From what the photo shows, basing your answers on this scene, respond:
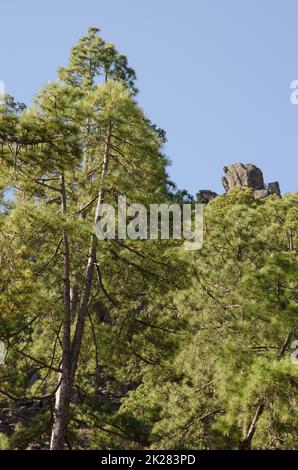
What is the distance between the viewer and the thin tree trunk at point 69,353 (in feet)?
34.0

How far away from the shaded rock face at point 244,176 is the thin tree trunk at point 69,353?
32560 millimetres

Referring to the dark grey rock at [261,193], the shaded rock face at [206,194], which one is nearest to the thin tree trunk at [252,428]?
the dark grey rock at [261,193]

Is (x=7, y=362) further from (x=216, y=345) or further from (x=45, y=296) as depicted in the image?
(x=216, y=345)

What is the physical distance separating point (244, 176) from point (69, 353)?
34.5m

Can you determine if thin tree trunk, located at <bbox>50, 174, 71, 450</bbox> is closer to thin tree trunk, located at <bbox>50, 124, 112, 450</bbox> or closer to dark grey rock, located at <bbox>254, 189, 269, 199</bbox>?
thin tree trunk, located at <bbox>50, 124, 112, 450</bbox>

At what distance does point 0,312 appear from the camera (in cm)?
948

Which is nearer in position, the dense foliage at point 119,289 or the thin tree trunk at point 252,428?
the thin tree trunk at point 252,428

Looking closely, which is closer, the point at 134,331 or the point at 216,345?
the point at 216,345

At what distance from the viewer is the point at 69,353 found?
36.0 feet

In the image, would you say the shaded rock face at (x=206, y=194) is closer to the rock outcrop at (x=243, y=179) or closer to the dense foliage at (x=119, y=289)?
the rock outcrop at (x=243, y=179)

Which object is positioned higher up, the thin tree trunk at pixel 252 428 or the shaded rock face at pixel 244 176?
the shaded rock face at pixel 244 176

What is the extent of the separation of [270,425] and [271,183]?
35.6 meters

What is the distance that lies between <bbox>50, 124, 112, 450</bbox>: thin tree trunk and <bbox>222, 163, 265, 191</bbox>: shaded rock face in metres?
32.6

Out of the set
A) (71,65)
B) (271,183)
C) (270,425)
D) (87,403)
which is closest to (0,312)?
(87,403)
